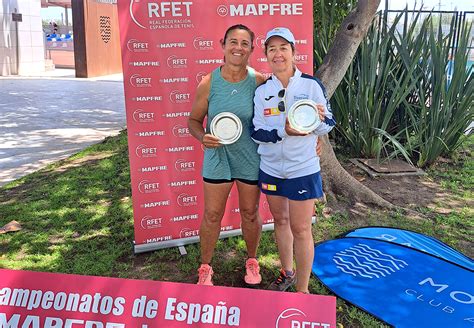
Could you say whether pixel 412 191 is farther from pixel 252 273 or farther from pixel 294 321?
pixel 294 321

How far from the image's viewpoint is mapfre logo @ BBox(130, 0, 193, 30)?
11.7 ft

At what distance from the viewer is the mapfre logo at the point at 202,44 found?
12.5 ft

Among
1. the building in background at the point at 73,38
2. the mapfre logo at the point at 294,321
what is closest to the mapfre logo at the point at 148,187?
the mapfre logo at the point at 294,321

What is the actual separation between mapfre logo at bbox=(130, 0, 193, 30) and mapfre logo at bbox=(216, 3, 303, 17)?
283mm

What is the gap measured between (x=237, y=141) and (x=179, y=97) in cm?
99

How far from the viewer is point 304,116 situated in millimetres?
2686

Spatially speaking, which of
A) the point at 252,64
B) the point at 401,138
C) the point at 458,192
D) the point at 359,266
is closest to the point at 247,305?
the point at 359,266

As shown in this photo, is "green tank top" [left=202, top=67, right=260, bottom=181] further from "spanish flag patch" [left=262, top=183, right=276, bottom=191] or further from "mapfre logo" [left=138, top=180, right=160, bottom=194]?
"mapfre logo" [left=138, top=180, right=160, bottom=194]

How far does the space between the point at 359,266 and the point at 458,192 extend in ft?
8.91

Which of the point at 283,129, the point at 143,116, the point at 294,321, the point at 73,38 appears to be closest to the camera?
the point at 294,321

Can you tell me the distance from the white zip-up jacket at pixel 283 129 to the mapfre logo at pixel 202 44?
1095 millimetres

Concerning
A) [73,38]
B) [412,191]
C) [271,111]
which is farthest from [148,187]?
[73,38]

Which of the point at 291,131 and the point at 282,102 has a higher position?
the point at 282,102

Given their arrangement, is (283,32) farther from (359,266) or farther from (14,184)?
(14,184)
